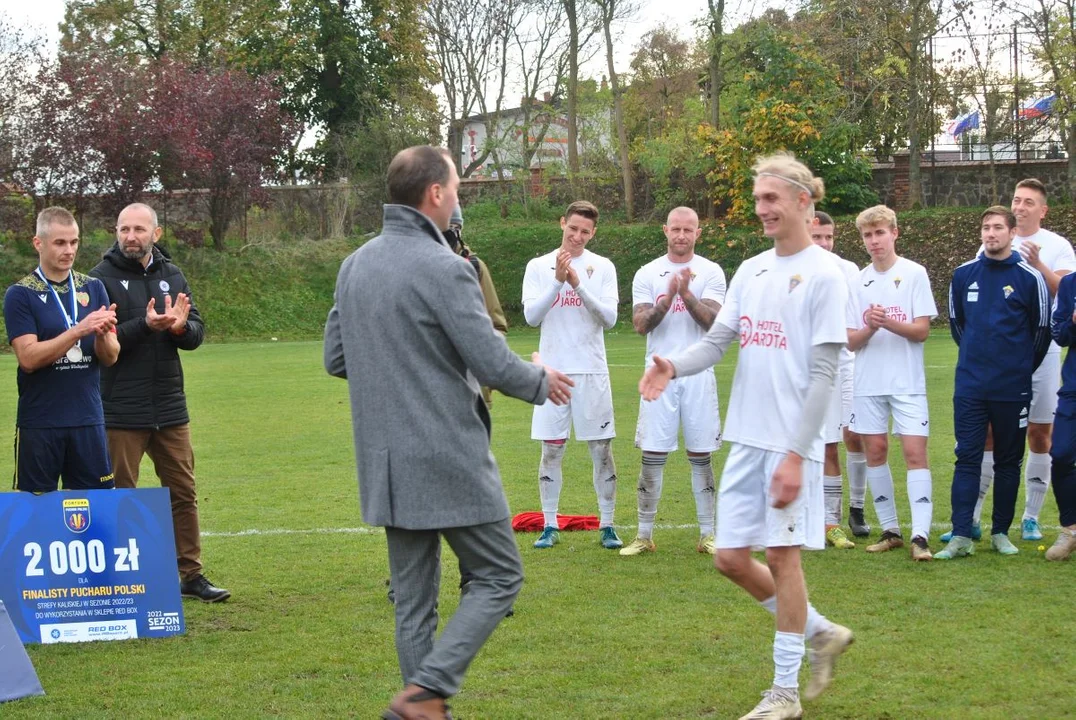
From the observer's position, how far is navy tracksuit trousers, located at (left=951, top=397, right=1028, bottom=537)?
24.4ft

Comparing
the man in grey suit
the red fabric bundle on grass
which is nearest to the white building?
the red fabric bundle on grass

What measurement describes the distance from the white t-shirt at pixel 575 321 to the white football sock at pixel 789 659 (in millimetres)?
3825

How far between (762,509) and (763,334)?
70 centimetres

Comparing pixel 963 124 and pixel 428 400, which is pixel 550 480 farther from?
pixel 963 124

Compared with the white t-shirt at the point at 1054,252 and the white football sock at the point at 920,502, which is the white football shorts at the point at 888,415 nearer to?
the white football sock at the point at 920,502

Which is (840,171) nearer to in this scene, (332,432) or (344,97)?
(344,97)

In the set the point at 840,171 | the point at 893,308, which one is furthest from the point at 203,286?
the point at 893,308

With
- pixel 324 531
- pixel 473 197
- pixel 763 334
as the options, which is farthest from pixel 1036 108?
pixel 763 334

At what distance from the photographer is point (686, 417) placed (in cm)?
800

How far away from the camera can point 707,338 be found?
16.4ft

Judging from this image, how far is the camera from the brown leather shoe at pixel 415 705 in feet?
13.3

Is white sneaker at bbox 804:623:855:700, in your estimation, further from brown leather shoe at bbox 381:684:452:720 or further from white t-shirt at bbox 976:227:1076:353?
white t-shirt at bbox 976:227:1076:353

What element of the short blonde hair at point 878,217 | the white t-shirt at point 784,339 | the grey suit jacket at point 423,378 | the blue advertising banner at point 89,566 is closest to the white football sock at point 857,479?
the short blonde hair at point 878,217

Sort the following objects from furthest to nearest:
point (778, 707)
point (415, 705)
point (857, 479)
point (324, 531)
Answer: point (324, 531)
point (857, 479)
point (778, 707)
point (415, 705)
